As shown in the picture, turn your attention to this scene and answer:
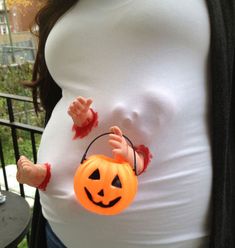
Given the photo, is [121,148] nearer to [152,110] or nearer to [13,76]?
[152,110]

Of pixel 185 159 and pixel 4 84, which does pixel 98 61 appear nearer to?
pixel 185 159

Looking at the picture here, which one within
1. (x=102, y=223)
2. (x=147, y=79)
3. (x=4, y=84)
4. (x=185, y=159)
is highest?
(x=147, y=79)

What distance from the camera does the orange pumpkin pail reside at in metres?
0.65

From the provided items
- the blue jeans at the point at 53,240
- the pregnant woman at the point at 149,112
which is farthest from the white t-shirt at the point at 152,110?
the blue jeans at the point at 53,240

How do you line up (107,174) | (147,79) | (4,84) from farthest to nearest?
1. (4,84)
2. (147,79)
3. (107,174)

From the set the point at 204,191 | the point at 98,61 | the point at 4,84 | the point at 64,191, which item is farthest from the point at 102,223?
the point at 4,84

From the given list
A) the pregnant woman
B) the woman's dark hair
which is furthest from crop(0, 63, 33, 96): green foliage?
the pregnant woman

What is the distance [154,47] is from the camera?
75cm

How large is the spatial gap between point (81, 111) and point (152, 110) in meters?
0.13

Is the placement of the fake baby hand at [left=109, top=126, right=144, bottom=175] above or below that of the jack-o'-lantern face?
above

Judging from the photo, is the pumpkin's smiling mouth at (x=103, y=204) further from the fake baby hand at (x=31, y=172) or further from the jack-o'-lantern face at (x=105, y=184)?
the fake baby hand at (x=31, y=172)

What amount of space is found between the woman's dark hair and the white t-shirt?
0.42 feet

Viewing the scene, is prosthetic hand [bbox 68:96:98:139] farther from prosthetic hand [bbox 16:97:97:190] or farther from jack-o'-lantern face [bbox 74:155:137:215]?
jack-o'-lantern face [bbox 74:155:137:215]

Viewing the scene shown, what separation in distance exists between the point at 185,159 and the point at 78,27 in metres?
0.34
